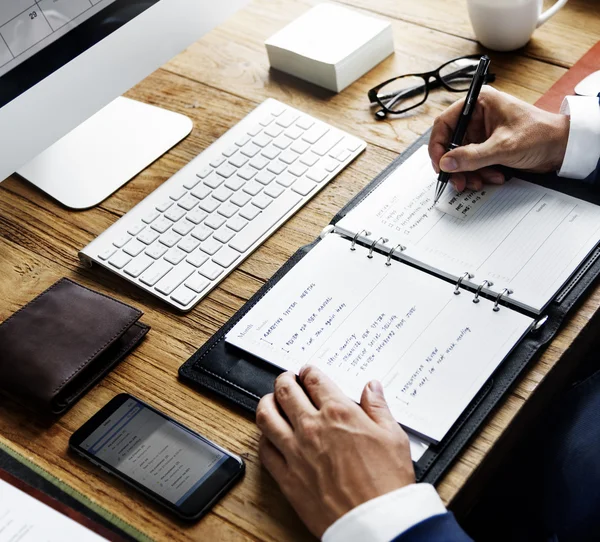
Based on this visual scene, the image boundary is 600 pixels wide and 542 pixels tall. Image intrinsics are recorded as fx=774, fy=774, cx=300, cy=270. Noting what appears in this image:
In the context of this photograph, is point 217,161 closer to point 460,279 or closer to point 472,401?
point 460,279

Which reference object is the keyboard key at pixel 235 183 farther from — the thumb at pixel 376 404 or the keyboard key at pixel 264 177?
the thumb at pixel 376 404

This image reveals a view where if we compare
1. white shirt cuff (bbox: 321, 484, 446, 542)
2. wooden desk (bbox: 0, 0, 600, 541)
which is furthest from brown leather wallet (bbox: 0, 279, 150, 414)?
white shirt cuff (bbox: 321, 484, 446, 542)

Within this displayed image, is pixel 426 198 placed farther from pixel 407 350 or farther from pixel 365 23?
pixel 365 23

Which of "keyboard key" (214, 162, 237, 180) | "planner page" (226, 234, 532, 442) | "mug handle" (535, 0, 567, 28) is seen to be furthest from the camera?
"mug handle" (535, 0, 567, 28)

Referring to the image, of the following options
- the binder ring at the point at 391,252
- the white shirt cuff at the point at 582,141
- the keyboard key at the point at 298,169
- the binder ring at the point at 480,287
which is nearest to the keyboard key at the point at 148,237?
the keyboard key at the point at 298,169

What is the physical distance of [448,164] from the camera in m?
0.98

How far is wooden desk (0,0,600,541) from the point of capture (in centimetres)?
77

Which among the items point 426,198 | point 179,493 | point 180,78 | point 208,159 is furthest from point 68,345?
point 180,78

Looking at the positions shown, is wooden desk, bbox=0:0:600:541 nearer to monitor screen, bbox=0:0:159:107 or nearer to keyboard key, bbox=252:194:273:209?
keyboard key, bbox=252:194:273:209

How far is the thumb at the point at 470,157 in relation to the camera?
38.4 inches

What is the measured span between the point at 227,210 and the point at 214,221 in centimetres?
3

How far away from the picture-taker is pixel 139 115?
1.23 metres

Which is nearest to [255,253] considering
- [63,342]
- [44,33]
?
[63,342]

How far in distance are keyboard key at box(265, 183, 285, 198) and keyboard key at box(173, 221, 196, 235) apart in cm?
11
